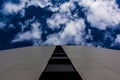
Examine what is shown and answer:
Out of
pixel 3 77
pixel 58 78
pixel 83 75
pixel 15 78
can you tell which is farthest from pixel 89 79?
pixel 3 77

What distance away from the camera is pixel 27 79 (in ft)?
14.0

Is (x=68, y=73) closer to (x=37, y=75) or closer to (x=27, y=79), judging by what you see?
(x=37, y=75)

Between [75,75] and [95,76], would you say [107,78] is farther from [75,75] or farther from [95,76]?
A: [75,75]

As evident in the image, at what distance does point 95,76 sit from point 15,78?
1.95m

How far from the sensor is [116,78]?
4426 millimetres

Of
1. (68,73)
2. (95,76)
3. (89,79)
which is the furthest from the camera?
(68,73)

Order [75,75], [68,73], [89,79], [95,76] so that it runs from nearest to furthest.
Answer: [89,79]
[95,76]
[75,75]
[68,73]

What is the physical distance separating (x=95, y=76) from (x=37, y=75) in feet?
4.74

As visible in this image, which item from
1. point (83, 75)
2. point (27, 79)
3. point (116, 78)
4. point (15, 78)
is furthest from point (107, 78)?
Result: point (15, 78)

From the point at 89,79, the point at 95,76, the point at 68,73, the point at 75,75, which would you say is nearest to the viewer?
the point at 89,79

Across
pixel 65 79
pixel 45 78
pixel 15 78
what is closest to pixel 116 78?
pixel 65 79

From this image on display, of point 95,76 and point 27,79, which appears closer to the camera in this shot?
point 27,79

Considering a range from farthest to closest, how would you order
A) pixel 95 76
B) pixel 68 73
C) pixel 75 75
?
pixel 68 73
pixel 75 75
pixel 95 76

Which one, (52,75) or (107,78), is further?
(52,75)
